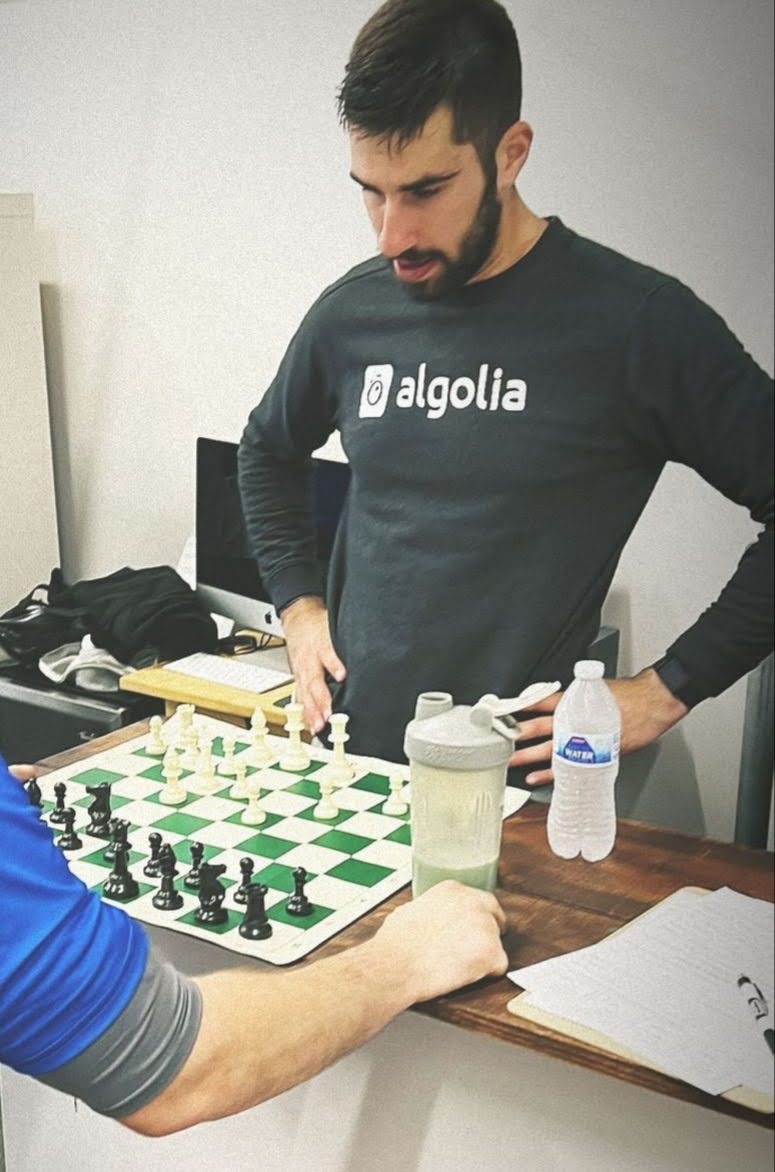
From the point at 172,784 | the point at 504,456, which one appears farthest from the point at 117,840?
the point at 504,456

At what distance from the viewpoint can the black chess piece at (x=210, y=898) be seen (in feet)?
4.60

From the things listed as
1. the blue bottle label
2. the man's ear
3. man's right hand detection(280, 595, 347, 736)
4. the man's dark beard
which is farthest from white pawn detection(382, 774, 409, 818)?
the man's ear

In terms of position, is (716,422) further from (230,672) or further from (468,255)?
(230,672)

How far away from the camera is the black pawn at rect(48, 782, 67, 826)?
63.2 inches

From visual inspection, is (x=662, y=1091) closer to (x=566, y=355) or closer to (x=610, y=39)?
(x=566, y=355)

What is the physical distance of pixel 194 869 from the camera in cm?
148

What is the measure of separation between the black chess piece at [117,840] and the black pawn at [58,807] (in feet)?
0.25

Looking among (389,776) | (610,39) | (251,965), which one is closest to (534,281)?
(610,39)

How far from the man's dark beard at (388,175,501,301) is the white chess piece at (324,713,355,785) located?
1.63 feet

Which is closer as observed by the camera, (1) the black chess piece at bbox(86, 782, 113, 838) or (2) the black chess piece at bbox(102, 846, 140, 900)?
(2) the black chess piece at bbox(102, 846, 140, 900)

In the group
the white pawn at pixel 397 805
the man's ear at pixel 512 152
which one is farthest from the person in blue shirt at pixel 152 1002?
A: the man's ear at pixel 512 152

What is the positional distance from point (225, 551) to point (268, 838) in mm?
348

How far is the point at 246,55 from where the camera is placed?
1464 millimetres

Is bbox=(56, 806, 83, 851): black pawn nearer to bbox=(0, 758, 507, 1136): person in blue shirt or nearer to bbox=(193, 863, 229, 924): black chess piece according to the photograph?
bbox=(193, 863, 229, 924): black chess piece
